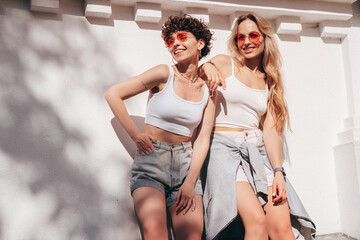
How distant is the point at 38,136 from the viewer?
3061mm

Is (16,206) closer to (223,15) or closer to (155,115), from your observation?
(155,115)

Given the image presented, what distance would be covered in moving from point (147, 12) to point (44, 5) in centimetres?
81

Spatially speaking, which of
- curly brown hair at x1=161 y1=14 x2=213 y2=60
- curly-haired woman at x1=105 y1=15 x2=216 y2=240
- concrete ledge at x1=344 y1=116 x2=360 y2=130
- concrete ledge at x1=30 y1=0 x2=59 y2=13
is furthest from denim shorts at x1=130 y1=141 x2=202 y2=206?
concrete ledge at x1=344 y1=116 x2=360 y2=130

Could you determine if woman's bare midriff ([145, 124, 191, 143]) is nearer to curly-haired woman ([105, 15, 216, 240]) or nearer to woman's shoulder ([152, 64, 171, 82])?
curly-haired woman ([105, 15, 216, 240])

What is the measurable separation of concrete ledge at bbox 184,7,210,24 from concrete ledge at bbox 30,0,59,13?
3.55 ft

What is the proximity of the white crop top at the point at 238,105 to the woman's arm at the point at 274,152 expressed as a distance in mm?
122

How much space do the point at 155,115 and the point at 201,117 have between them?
1.17 feet

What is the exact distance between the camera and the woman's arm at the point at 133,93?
2842mm

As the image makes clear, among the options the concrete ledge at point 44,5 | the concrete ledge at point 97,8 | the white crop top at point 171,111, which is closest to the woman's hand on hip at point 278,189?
the white crop top at point 171,111

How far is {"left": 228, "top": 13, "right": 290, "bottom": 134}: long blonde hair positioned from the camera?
3.40 meters

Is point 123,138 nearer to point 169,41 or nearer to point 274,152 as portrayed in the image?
→ point 169,41

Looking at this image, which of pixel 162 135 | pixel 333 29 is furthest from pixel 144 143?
pixel 333 29

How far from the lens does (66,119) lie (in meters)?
3.15

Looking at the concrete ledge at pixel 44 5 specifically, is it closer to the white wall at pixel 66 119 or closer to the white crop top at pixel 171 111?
the white wall at pixel 66 119
